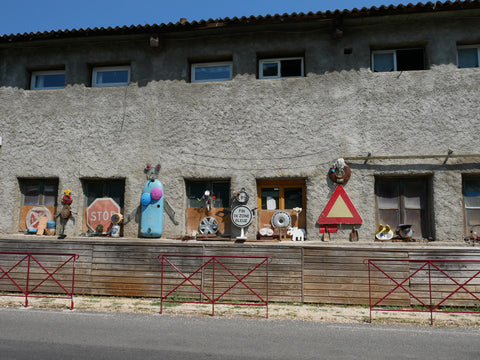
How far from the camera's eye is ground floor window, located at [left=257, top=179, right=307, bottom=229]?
33.6 feet

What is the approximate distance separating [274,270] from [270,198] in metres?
2.34

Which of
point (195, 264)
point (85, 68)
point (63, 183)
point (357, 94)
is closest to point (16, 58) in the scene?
point (85, 68)

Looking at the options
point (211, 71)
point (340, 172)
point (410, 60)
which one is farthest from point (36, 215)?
point (410, 60)

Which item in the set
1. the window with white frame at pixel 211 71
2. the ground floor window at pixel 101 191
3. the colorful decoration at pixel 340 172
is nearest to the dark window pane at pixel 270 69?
the window with white frame at pixel 211 71

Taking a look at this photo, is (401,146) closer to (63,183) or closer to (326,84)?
(326,84)

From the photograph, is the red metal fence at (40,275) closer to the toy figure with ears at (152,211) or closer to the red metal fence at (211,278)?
the toy figure with ears at (152,211)

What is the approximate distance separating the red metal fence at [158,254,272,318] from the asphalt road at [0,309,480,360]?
1.53m

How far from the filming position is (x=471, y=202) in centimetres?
966

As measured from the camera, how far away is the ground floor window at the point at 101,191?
35.9ft

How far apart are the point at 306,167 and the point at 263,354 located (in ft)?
18.9

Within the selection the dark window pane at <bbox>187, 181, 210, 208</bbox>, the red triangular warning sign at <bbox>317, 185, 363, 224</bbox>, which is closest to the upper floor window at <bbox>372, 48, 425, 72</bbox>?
the red triangular warning sign at <bbox>317, 185, 363, 224</bbox>

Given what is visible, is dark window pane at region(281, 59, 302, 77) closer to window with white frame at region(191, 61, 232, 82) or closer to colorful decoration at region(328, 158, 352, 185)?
window with white frame at region(191, 61, 232, 82)

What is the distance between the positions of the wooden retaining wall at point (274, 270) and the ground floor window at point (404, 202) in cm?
93

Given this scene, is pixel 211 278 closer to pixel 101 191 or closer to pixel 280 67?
pixel 101 191
